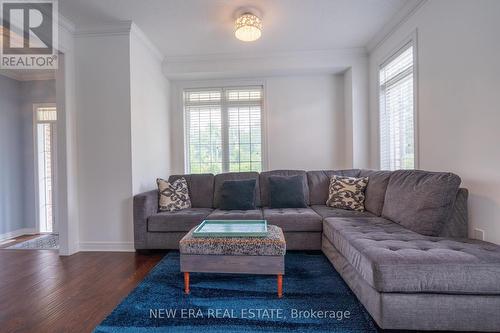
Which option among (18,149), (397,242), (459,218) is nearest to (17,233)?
(18,149)

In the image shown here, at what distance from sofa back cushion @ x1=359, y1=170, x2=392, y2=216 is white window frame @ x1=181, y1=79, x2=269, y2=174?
166 cm

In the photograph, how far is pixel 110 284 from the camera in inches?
82.1

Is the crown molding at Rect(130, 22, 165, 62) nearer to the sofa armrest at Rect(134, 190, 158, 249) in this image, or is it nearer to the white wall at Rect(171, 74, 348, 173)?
the white wall at Rect(171, 74, 348, 173)

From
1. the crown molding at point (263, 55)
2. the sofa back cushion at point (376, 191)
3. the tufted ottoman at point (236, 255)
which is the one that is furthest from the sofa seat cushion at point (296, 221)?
the crown molding at point (263, 55)

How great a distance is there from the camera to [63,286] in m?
2.08

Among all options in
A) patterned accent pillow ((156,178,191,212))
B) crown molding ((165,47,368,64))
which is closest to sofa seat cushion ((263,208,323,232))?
patterned accent pillow ((156,178,191,212))

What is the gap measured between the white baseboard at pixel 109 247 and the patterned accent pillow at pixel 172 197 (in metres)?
0.56

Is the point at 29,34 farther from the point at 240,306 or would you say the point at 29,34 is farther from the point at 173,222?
the point at 240,306

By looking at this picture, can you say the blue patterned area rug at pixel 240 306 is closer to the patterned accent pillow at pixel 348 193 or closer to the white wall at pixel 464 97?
the patterned accent pillow at pixel 348 193

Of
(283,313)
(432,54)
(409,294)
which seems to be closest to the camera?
(409,294)

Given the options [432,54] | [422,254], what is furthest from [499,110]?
[422,254]

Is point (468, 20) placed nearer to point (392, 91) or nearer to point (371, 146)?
point (392, 91)

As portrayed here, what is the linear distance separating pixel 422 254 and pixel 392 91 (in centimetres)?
239

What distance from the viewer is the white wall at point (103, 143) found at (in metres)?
2.92
